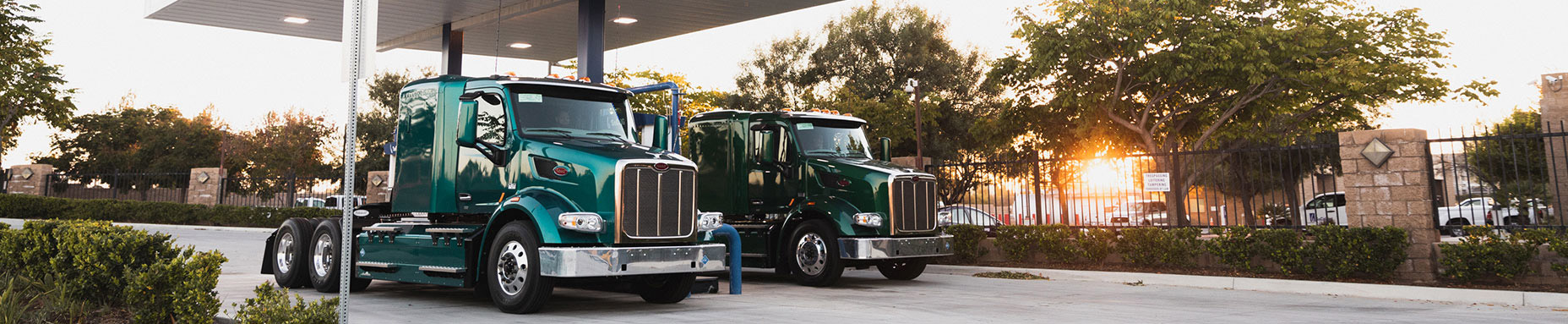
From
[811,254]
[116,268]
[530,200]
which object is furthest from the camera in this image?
[811,254]

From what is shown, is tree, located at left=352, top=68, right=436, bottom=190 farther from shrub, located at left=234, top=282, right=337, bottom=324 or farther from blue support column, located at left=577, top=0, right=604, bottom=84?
shrub, located at left=234, top=282, right=337, bottom=324

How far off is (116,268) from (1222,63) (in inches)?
976

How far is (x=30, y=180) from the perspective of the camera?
36469 mm

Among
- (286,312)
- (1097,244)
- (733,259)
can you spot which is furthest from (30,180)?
(286,312)

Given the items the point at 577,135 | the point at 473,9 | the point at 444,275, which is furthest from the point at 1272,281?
the point at 473,9

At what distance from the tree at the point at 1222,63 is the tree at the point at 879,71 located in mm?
15442

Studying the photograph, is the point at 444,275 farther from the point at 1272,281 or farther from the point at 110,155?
the point at 110,155

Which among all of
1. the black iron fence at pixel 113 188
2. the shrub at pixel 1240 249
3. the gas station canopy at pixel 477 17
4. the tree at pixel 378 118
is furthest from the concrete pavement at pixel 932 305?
the tree at pixel 378 118

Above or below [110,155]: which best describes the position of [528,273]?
below

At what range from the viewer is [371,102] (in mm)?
58625

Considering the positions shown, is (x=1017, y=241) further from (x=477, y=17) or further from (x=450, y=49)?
(x=450, y=49)

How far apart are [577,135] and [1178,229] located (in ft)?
32.7

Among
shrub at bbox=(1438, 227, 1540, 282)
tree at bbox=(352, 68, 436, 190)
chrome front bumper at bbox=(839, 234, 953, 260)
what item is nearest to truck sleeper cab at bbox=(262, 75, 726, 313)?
chrome front bumper at bbox=(839, 234, 953, 260)

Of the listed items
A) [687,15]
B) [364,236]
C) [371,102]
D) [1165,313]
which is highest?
[371,102]
